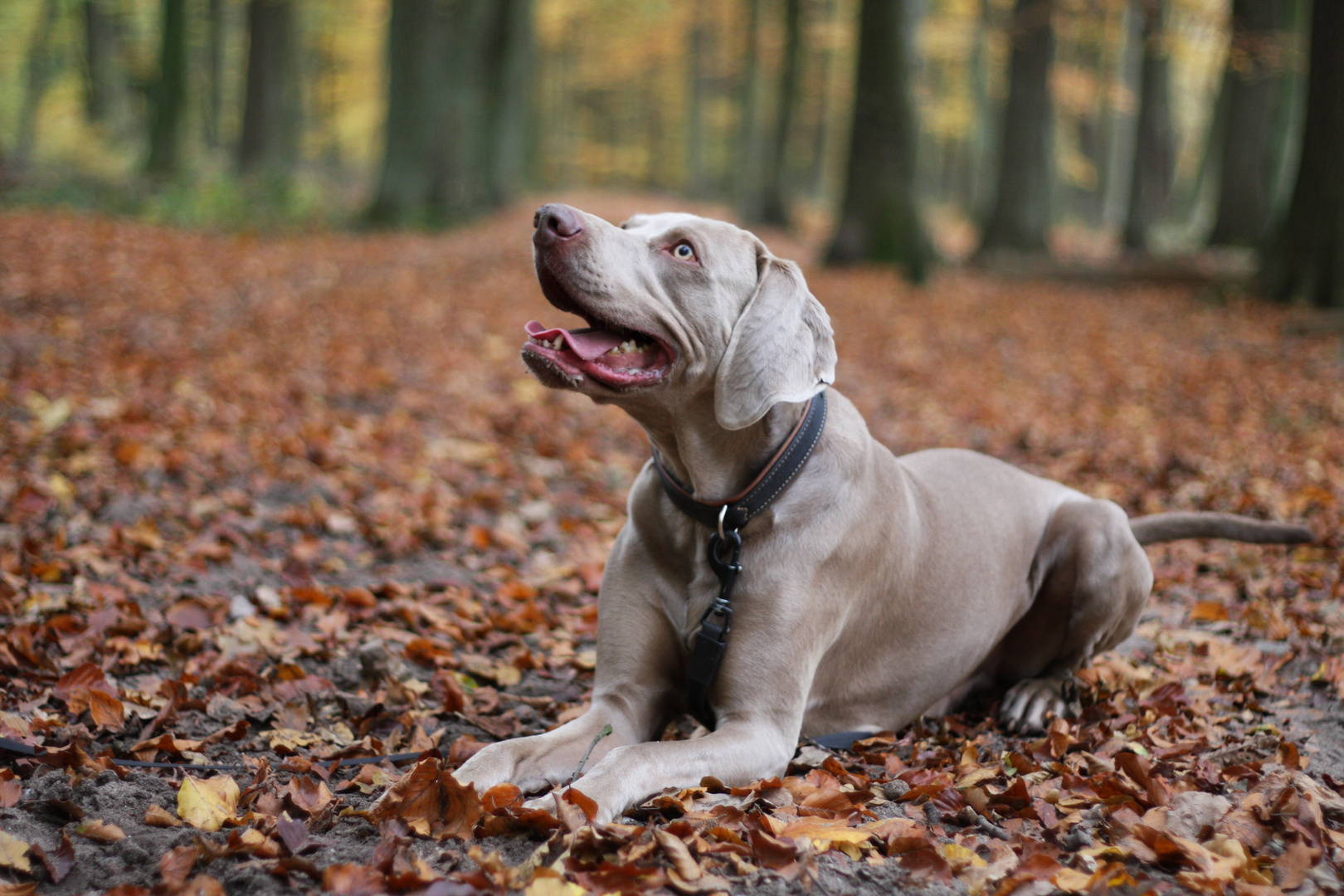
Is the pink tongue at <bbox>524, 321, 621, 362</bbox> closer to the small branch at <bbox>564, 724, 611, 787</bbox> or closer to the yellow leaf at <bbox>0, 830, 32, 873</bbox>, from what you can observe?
the small branch at <bbox>564, 724, 611, 787</bbox>

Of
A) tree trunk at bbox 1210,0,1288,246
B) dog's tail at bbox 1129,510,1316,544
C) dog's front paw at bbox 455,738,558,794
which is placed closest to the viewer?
dog's front paw at bbox 455,738,558,794

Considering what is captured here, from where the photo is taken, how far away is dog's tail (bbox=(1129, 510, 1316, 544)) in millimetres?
4582

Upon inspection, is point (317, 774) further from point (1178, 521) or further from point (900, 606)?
point (1178, 521)

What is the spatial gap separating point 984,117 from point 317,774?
30.5 m

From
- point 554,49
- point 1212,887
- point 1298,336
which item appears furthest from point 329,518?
point 554,49

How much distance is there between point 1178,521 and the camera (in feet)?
15.3

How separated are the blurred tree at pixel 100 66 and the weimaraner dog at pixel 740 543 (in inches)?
1104

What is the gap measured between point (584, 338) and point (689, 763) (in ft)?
4.32

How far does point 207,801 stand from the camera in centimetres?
289

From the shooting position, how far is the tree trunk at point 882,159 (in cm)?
1672

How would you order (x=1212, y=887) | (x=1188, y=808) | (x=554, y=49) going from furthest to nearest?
(x=554, y=49) → (x=1188, y=808) → (x=1212, y=887)

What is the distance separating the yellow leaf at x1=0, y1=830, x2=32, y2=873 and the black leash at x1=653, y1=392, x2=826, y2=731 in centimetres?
184

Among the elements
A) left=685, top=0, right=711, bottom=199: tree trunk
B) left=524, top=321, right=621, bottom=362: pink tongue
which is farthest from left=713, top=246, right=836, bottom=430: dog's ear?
left=685, top=0, right=711, bottom=199: tree trunk

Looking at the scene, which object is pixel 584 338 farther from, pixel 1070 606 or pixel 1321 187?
pixel 1321 187
